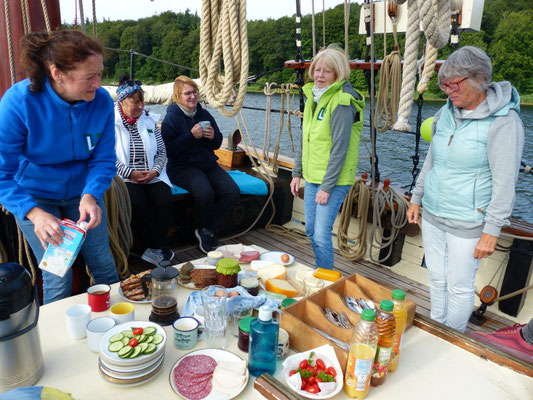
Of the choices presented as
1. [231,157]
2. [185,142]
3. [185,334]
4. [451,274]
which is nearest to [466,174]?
[451,274]

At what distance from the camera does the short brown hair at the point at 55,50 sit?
1.38 meters

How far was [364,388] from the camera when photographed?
0.97m

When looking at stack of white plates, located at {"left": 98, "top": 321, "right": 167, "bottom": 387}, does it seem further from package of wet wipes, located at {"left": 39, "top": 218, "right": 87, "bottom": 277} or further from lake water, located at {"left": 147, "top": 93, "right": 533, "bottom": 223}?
lake water, located at {"left": 147, "top": 93, "right": 533, "bottom": 223}

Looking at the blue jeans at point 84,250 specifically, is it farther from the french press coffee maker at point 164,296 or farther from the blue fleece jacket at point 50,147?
the french press coffee maker at point 164,296

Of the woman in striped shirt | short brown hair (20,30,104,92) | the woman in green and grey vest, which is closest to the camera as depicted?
short brown hair (20,30,104,92)

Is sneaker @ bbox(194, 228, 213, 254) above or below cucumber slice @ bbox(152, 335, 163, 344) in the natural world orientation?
below


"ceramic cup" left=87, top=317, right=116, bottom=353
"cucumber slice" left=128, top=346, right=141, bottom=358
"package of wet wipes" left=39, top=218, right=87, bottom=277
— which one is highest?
"package of wet wipes" left=39, top=218, right=87, bottom=277

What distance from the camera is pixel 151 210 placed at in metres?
2.76

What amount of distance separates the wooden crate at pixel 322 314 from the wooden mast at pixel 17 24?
1.79 metres

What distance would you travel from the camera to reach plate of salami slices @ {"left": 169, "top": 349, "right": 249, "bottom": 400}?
98cm

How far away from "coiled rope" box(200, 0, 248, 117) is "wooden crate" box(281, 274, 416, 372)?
0.72m

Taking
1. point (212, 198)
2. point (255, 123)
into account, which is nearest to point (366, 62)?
point (212, 198)

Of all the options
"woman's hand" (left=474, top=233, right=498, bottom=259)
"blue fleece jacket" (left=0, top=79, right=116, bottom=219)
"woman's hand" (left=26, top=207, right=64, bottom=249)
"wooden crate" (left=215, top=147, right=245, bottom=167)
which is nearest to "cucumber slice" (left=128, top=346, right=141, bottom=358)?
"woman's hand" (left=26, top=207, right=64, bottom=249)

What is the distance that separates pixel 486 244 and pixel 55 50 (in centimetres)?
174
